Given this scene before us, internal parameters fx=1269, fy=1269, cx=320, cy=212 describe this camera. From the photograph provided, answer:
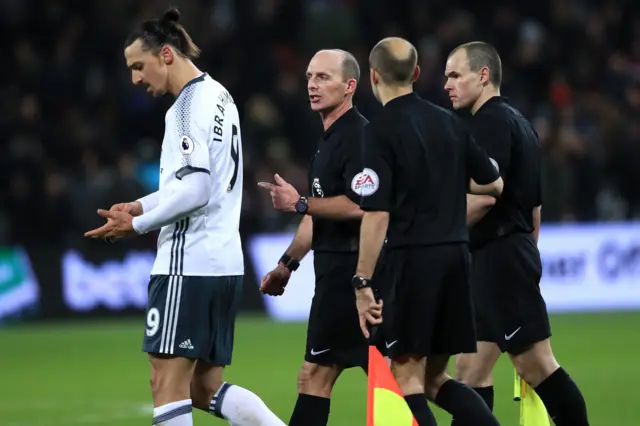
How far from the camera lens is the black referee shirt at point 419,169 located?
630cm

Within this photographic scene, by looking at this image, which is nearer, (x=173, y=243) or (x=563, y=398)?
(x=173, y=243)

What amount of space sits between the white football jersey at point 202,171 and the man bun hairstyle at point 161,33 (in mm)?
236

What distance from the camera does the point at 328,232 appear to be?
281 inches

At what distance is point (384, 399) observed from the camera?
6.28 metres

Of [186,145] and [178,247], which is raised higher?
[186,145]

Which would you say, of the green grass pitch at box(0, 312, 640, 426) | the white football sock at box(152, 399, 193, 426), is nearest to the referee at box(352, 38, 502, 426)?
the white football sock at box(152, 399, 193, 426)

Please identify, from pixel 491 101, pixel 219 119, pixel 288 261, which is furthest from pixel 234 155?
pixel 491 101

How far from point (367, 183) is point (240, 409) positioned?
1344 mm

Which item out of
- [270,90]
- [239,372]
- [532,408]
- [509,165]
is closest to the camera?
[509,165]

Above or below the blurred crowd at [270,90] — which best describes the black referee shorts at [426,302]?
below

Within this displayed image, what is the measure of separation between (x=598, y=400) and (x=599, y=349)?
358 cm

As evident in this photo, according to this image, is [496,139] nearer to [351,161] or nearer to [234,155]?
[351,161]

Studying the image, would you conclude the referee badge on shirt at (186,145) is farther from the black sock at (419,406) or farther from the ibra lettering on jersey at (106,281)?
the ibra lettering on jersey at (106,281)

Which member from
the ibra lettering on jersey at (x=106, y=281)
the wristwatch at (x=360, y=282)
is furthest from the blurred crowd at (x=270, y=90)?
the wristwatch at (x=360, y=282)
